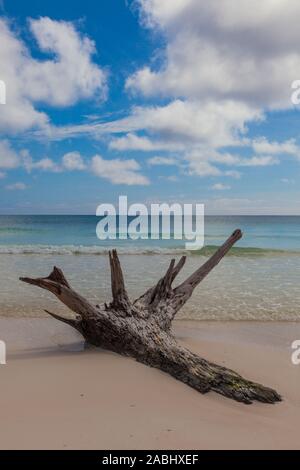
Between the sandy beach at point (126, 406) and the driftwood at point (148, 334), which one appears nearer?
the sandy beach at point (126, 406)

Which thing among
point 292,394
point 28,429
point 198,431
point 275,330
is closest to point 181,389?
point 198,431

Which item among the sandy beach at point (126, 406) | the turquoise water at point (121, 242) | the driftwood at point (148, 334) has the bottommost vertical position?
the sandy beach at point (126, 406)

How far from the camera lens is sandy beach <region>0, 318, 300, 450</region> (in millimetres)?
3434

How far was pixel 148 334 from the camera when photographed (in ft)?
17.5

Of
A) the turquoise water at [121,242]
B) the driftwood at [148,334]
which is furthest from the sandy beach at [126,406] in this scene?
the turquoise water at [121,242]

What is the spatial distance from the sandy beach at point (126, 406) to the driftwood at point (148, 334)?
0.13 m

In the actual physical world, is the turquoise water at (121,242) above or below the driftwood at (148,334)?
above

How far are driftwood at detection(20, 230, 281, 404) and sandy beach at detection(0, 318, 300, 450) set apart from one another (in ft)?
0.44

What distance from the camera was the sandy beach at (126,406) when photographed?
3.43 m

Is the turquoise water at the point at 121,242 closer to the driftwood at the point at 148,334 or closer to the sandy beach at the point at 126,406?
the driftwood at the point at 148,334

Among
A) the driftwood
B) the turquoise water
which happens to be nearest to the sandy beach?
the driftwood

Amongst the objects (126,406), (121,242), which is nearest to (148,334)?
(126,406)

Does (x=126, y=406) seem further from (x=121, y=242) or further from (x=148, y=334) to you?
(x=121, y=242)
